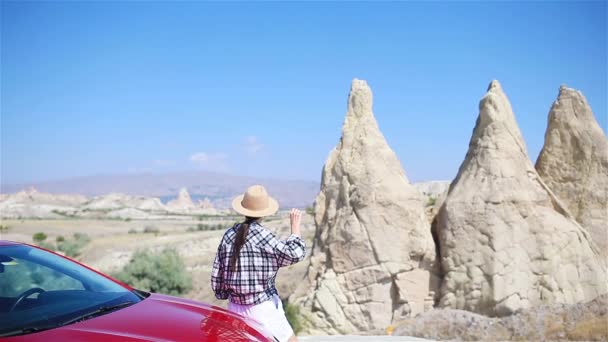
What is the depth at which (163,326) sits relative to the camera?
A: 3.46m

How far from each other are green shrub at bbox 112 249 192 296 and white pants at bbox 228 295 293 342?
641 inches

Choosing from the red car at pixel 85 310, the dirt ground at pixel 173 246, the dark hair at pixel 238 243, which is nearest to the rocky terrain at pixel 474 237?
the dirt ground at pixel 173 246

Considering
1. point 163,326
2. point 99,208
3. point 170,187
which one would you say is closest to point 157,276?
point 163,326

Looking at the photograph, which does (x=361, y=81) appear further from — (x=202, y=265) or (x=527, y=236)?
(x=202, y=265)

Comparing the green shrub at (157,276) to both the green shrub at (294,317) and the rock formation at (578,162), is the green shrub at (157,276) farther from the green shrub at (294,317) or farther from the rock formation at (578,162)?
the rock formation at (578,162)

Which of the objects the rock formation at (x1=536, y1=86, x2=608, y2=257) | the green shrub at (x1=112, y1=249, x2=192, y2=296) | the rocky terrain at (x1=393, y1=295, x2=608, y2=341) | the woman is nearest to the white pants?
the woman

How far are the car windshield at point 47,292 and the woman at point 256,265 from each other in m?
0.70

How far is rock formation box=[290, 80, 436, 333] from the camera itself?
10555 mm

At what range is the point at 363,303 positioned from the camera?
10617 millimetres

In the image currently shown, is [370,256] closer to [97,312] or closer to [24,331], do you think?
[97,312]

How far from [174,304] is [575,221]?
8.91 meters

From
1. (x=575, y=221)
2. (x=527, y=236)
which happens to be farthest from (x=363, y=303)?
(x=575, y=221)

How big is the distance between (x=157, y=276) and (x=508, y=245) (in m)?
13.6

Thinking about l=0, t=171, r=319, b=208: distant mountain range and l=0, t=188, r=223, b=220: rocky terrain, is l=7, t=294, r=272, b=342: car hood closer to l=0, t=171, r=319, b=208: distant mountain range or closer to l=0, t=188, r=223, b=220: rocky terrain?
l=0, t=188, r=223, b=220: rocky terrain
